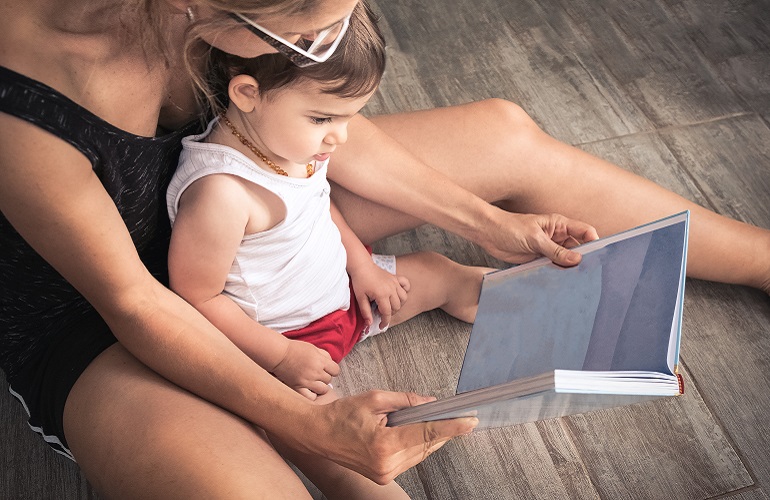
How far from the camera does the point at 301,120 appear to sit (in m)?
1.06

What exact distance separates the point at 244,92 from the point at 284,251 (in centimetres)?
24

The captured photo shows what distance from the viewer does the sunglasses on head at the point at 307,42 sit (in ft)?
2.92

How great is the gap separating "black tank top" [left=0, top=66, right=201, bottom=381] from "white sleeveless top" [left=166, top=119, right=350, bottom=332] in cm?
3

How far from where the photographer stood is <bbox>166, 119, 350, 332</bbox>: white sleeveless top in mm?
1106

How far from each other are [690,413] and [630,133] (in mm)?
697

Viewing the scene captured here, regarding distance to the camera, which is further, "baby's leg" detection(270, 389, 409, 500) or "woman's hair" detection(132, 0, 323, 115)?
"baby's leg" detection(270, 389, 409, 500)

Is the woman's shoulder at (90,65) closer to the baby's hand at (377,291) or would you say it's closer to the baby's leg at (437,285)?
the baby's hand at (377,291)

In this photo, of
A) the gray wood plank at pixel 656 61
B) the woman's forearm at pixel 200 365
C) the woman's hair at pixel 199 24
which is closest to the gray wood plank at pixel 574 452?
the woman's forearm at pixel 200 365

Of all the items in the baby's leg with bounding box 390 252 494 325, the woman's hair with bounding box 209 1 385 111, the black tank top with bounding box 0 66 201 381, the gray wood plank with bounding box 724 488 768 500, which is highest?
the woman's hair with bounding box 209 1 385 111

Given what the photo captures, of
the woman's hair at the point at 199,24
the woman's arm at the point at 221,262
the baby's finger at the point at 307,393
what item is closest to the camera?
the woman's hair at the point at 199,24

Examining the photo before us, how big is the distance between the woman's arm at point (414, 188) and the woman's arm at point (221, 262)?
23 cm

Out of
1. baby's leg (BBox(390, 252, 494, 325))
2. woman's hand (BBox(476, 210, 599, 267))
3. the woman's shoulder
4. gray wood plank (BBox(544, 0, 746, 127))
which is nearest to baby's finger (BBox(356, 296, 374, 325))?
baby's leg (BBox(390, 252, 494, 325))

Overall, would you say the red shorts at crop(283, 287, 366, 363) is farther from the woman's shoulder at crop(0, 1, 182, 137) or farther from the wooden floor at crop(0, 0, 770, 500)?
the woman's shoulder at crop(0, 1, 182, 137)

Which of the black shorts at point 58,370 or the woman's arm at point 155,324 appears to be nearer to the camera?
the woman's arm at point 155,324
